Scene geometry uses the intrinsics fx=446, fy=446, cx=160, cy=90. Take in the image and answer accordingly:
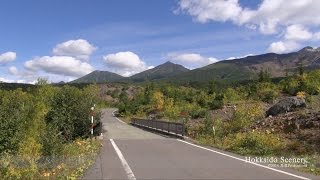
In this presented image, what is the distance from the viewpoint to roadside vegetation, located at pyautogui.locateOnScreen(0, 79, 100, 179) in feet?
45.2

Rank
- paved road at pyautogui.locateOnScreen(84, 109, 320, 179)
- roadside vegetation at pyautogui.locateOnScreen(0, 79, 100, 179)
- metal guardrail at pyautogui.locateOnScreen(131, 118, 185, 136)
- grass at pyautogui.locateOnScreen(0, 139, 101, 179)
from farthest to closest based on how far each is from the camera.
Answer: metal guardrail at pyautogui.locateOnScreen(131, 118, 185, 136) → roadside vegetation at pyautogui.locateOnScreen(0, 79, 100, 179) → grass at pyautogui.locateOnScreen(0, 139, 101, 179) → paved road at pyautogui.locateOnScreen(84, 109, 320, 179)

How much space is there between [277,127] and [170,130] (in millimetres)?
9687

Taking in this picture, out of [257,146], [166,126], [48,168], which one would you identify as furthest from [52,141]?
[166,126]

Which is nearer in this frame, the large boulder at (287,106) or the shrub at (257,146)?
the shrub at (257,146)

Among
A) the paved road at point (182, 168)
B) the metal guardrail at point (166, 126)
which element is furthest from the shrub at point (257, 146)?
the metal guardrail at point (166, 126)

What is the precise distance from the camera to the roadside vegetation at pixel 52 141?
1377 centimetres

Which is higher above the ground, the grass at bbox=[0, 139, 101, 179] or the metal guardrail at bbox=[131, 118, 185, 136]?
the metal guardrail at bbox=[131, 118, 185, 136]

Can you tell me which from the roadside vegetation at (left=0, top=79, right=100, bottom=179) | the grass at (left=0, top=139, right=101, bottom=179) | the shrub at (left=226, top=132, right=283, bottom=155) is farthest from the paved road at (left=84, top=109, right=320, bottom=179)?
the shrub at (left=226, top=132, right=283, bottom=155)

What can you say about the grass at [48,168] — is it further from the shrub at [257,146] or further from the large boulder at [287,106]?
the large boulder at [287,106]

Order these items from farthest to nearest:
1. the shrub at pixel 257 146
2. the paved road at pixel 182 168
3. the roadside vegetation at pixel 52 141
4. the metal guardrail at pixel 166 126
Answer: the metal guardrail at pixel 166 126, the shrub at pixel 257 146, the roadside vegetation at pixel 52 141, the paved road at pixel 182 168

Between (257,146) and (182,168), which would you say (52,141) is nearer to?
(182,168)

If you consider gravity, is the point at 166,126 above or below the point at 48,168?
above

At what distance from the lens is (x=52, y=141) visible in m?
18.3

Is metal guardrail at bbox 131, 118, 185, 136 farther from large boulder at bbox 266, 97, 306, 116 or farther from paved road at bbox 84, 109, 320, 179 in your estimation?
paved road at bbox 84, 109, 320, 179
